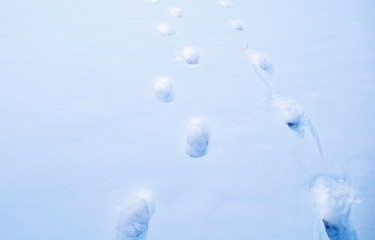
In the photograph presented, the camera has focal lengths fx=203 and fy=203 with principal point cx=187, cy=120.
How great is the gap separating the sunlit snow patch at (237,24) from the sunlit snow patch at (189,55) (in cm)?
44

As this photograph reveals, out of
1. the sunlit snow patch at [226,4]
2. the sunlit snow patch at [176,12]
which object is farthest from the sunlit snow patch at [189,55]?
the sunlit snow patch at [226,4]

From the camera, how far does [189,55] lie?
3.68ft

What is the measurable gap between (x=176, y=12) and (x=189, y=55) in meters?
0.53

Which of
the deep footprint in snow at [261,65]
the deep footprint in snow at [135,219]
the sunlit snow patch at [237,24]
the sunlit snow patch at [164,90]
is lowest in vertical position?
the deep footprint in snow at [135,219]

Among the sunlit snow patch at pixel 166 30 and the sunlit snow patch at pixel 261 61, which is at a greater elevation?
the sunlit snow patch at pixel 166 30

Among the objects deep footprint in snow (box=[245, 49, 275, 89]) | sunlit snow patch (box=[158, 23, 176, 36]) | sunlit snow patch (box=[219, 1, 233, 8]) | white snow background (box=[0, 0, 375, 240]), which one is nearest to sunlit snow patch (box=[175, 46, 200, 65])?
white snow background (box=[0, 0, 375, 240])

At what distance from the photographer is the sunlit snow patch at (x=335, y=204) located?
0.63 metres

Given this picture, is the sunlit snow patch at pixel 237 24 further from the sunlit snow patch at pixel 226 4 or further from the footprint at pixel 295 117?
the footprint at pixel 295 117

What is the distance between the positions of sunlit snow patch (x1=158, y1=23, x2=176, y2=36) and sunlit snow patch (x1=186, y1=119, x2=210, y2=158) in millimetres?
691

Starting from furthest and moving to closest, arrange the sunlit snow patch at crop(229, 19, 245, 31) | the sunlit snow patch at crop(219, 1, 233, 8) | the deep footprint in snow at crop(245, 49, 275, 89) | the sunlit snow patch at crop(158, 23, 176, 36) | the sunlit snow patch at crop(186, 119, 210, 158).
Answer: the sunlit snow patch at crop(219, 1, 233, 8) < the sunlit snow patch at crop(229, 19, 245, 31) < the sunlit snow patch at crop(158, 23, 176, 36) < the deep footprint in snow at crop(245, 49, 275, 89) < the sunlit snow patch at crop(186, 119, 210, 158)

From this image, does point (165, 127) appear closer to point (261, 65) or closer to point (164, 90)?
point (164, 90)

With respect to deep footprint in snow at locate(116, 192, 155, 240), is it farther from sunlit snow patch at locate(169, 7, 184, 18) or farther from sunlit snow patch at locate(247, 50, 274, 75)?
sunlit snow patch at locate(169, 7, 184, 18)

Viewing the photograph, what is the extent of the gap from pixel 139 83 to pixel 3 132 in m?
0.52

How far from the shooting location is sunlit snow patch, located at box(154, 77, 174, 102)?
0.90 metres
